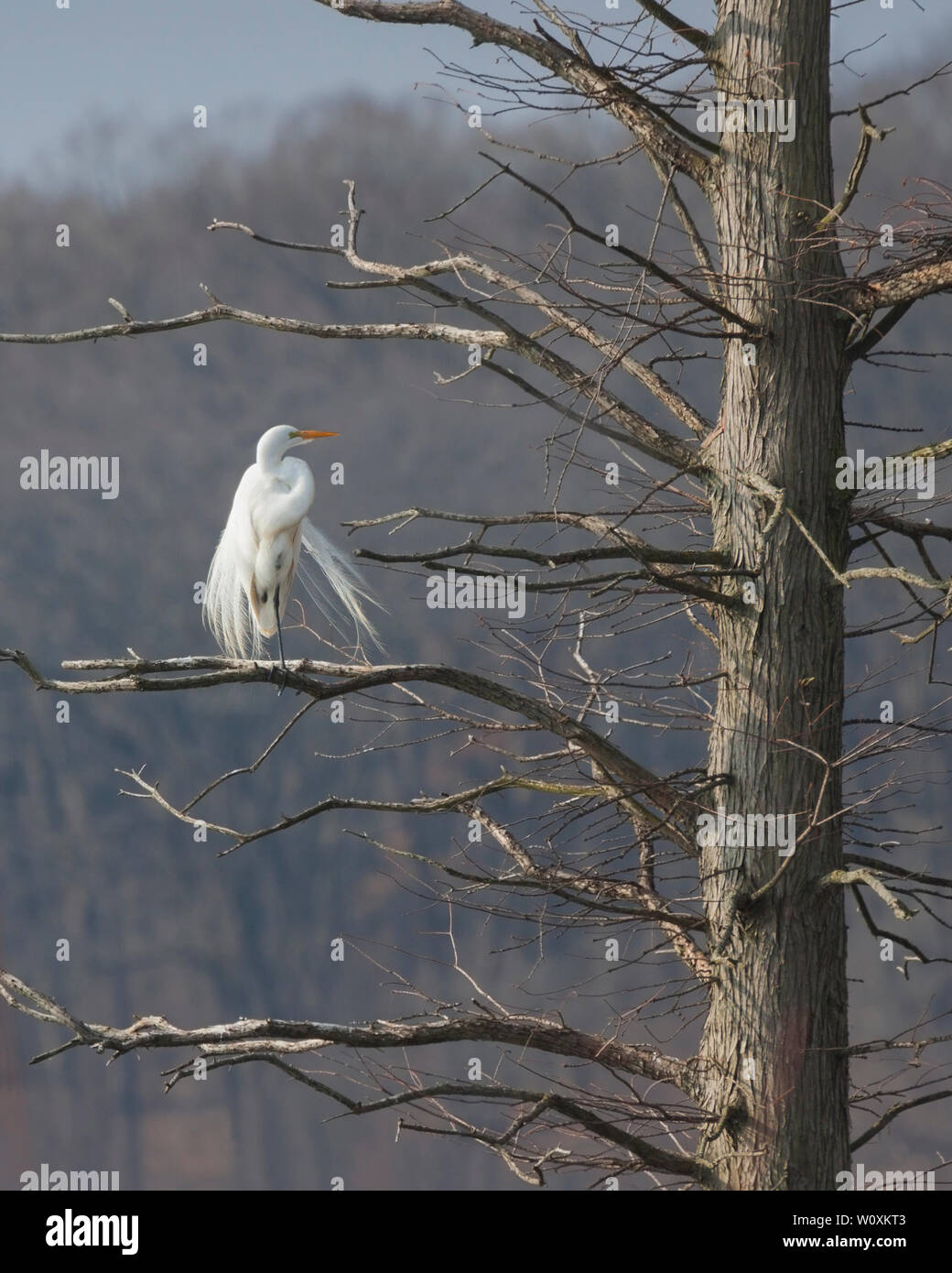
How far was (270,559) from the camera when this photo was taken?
2.94m

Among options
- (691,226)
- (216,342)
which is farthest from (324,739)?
(691,226)

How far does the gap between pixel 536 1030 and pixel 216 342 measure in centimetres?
548

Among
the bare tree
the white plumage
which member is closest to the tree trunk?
the bare tree

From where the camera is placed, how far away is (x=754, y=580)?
2.42 m

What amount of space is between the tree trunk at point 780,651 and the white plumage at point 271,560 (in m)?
0.78

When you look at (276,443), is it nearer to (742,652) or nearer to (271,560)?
(271,560)

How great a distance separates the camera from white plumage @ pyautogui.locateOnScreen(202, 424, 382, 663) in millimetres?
2859

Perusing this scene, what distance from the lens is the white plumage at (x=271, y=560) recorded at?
9.38 ft

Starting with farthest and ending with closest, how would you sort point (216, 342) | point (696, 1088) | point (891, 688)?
1. point (216, 342)
2. point (891, 688)
3. point (696, 1088)

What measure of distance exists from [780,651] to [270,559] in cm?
112

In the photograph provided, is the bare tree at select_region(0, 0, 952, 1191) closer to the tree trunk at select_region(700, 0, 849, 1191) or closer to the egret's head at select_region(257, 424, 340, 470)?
the tree trunk at select_region(700, 0, 849, 1191)

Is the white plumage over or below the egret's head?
below

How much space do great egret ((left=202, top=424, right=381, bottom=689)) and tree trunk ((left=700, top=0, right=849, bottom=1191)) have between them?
0.80 metres
